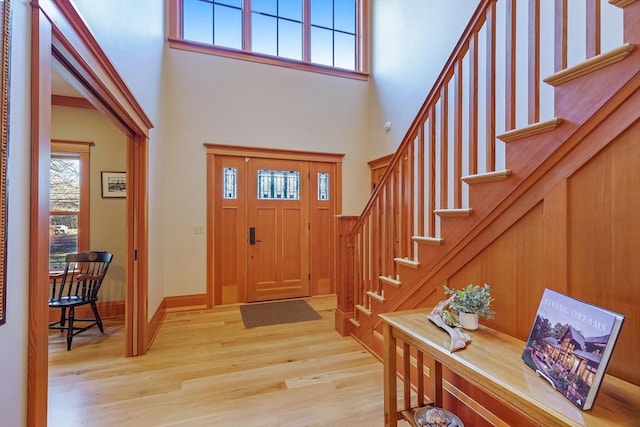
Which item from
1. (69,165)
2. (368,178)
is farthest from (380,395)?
(69,165)

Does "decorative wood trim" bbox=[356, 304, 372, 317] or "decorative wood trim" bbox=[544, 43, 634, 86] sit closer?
"decorative wood trim" bbox=[544, 43, 634, 86]

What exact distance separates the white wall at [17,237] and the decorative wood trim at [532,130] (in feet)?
6.52

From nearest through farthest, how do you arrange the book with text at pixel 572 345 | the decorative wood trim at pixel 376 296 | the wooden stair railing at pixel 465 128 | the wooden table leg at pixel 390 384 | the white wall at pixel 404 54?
the book with text at pixel 572 345 < the wooden stair railing at pixel 465 128 < the wooden table leg at pixel 390 384 < the decorative wood trim at pixel 376 296 < the white wall at pixel 404 54

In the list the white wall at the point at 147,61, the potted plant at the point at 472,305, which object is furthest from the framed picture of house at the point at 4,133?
the potted plant at the point at 472,305

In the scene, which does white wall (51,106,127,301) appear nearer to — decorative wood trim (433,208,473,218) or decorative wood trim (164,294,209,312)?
decorative wood trim (164,294,209,312)

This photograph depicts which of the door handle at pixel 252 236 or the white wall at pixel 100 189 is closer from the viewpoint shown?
the white wall at pixel 100 189

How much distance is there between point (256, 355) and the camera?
265 cm

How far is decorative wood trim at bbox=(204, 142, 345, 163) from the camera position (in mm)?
4076

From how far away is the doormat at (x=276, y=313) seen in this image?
3.50 metres

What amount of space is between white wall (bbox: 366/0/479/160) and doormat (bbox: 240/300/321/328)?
8.17 ft

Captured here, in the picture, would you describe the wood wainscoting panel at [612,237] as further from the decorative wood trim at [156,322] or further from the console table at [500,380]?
the decorative wood trim at [156,322]

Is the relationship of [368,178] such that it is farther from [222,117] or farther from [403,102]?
[222,117]

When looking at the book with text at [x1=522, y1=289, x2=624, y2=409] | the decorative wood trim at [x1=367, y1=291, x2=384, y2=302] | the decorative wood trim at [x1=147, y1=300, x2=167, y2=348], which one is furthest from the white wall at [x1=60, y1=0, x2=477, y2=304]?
the book with text at [x1=522, y1=289, x2=624, y2=409]

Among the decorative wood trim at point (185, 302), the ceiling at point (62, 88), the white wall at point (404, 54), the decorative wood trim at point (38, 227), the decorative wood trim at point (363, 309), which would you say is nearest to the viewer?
the decorative wood trim at point (38, 227)
